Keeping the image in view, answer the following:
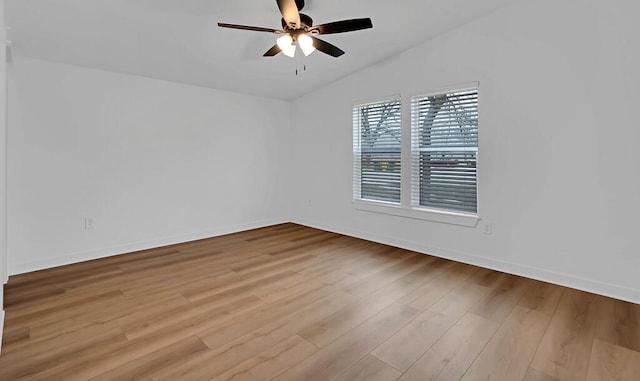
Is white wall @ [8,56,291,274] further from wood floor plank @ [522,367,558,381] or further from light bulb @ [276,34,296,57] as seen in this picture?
wood floor plank @ [522,367,558,381]

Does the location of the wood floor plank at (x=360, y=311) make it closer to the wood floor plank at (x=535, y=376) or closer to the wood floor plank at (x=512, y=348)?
the wood floor plank at (x=512, y=348)

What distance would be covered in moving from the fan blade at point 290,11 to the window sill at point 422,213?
2677mm

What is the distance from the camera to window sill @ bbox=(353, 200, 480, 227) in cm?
370

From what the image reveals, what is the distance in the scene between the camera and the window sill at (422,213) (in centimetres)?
370

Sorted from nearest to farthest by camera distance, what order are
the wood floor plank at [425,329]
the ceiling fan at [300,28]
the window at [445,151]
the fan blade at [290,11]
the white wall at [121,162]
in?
the wood floor plank at [425,329] → the fan blade at [290,11] → the ceiling fan at [300,28] → the white wall at [121,162] → the window at [445,151]

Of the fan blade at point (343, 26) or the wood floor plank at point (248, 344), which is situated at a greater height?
the fan blade at point (343, 26)

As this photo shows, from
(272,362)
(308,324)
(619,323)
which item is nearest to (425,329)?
(308,324)

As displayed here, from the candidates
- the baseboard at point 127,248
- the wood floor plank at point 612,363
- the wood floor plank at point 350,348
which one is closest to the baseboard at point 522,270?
the wood floor plank at point 612,363

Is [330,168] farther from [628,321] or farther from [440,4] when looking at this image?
[628,321]

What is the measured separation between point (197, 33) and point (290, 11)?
1339mm

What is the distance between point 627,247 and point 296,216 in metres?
4.53

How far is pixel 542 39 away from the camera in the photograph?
311cm

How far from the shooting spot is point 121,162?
4.06 meters

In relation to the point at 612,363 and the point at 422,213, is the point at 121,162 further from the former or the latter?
the point at 612,363
